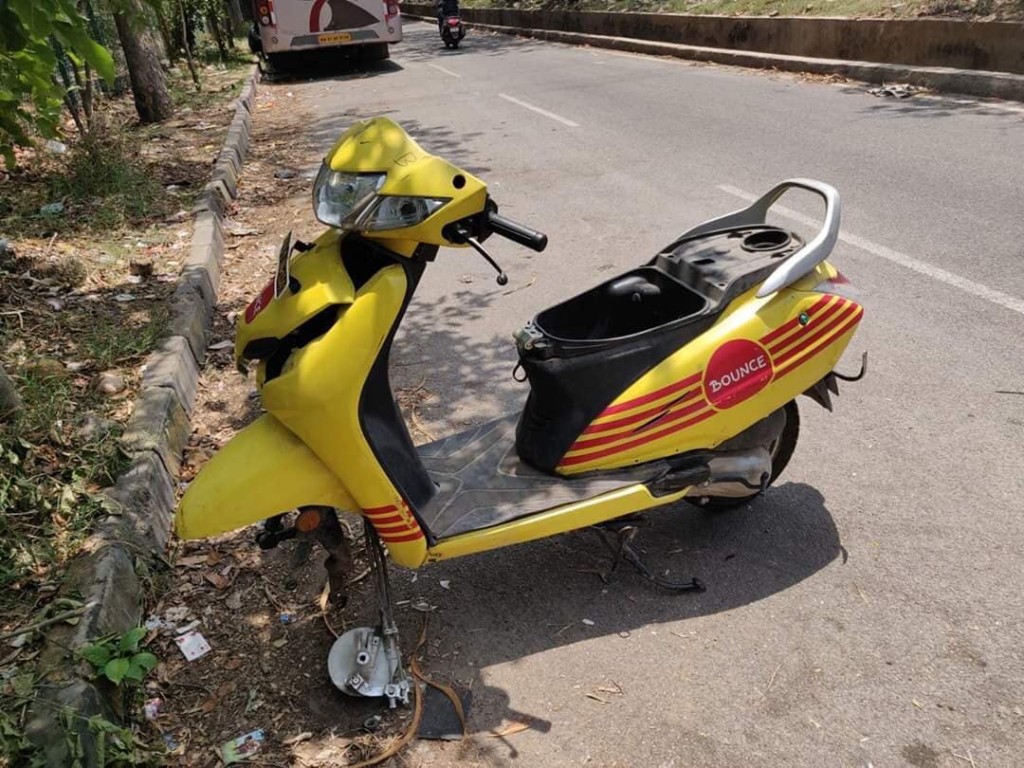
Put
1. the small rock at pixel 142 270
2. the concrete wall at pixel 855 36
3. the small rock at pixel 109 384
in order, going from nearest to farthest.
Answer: the small rock at pixel 109 384, the small rock at pixel 142 270, the concrete wall at pixel 855 36

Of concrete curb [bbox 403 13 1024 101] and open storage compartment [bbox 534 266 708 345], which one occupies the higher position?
concrete curb [bbox 403 13 1024 101]

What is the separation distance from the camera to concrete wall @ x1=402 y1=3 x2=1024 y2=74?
888cm

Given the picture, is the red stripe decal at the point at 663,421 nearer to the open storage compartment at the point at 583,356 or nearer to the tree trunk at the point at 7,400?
the open storage compartment at the point at 583,356

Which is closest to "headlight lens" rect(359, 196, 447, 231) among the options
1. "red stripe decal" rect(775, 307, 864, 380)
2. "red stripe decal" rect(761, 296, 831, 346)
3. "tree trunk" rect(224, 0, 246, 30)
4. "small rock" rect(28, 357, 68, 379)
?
"red stripe decal" rect(761, 296, 831, 346)

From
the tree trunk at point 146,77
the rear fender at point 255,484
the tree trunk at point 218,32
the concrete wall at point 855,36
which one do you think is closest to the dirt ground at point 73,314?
the rear fender at point 255,484

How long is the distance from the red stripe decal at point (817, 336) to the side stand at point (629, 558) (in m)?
0.69

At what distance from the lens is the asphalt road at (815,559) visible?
87.7 inches

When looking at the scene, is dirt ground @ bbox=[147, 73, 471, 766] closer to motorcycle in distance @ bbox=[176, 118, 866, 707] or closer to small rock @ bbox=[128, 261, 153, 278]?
motorcycle in distance @ bbox=[176, 118, 866, 707]

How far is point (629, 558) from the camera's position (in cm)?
277

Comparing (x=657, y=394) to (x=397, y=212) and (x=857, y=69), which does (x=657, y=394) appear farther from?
(x=857, y=69)

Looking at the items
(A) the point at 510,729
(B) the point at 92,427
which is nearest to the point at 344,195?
(A) the point at 510,729

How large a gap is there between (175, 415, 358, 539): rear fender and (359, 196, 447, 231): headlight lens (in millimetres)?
609

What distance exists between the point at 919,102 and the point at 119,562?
346 inches

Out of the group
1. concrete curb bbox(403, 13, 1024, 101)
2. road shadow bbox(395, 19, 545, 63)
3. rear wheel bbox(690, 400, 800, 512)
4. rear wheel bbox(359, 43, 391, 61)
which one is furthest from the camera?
road shadow bbox(395, 19, 545, 63)
